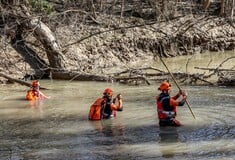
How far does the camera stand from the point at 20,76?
22312 millimetres

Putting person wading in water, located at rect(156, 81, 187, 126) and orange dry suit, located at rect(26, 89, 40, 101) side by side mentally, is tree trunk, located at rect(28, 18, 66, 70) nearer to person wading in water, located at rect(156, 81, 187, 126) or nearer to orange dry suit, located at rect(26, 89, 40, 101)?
orange dry suit, located at rect(26, 89, 40, 101)

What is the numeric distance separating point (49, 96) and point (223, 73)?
20.7 ft

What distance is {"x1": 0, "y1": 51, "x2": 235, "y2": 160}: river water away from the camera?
10938 millimetres

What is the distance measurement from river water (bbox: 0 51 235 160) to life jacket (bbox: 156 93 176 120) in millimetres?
304

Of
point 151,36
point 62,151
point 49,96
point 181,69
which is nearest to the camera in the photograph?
point 62,151

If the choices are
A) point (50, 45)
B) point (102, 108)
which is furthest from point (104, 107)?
point (50, 45)

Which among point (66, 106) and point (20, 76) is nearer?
point (66, 106)

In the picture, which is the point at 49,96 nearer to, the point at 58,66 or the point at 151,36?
the point at 58,66

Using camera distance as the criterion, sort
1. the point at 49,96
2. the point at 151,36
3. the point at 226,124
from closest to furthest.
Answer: the point at 226,124
the point at 49,96
the point at 151,36

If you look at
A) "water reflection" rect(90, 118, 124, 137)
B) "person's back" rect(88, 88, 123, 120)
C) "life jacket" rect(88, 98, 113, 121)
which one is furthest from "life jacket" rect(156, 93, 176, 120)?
"life jacket" rect(88, 98, 113, 121)

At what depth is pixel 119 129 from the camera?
13156 millimetres

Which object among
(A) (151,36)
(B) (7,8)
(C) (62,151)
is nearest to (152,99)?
(C) (62,151)

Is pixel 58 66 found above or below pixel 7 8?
below

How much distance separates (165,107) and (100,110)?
2.09 metres
